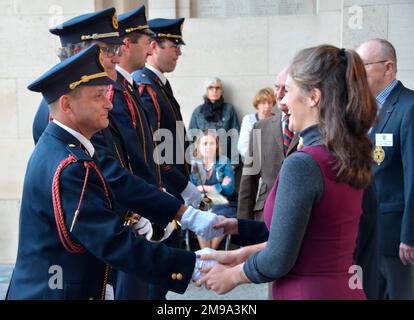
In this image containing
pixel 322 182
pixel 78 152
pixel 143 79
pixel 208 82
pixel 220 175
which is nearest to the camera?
pixel 322 182

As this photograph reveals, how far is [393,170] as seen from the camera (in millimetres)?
4043

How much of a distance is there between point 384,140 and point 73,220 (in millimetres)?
2165

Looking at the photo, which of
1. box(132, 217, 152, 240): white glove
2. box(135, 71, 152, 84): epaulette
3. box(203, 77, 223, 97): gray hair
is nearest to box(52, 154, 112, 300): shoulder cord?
box(132, 217, 152, 240): white glove

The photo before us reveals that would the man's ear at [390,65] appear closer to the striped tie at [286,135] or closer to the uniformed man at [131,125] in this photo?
→ the striped tie at [286,135]

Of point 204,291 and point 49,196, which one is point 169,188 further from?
point 49,196

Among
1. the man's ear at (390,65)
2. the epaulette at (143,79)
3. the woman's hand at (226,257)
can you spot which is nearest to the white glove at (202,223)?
the woman's hand at (226,257)

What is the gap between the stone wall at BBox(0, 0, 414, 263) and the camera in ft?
22.4

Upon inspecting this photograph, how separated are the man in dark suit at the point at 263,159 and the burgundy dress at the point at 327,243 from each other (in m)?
1.68

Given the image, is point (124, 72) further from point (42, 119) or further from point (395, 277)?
point (395, 277)

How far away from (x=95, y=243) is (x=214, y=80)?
5254mm

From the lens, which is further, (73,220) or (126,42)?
(126,42)

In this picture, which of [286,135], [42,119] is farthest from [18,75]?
[286,135]

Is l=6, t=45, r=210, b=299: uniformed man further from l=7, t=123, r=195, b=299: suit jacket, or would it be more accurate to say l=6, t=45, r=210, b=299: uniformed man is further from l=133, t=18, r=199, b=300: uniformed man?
l=133, t=18, r=199, b=300: uniformed man

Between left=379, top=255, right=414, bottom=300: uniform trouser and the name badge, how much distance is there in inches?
27.7
